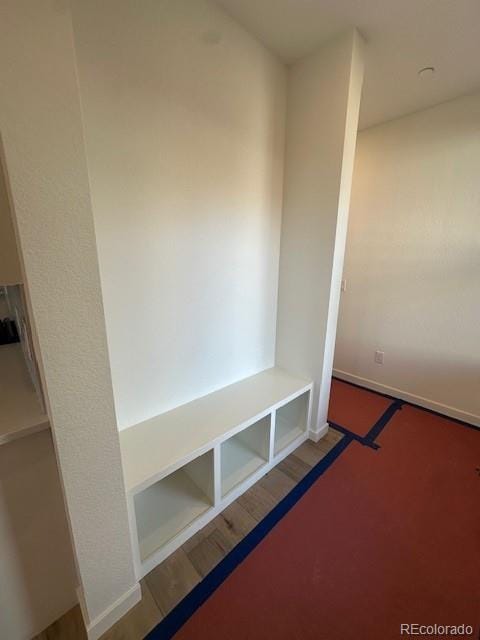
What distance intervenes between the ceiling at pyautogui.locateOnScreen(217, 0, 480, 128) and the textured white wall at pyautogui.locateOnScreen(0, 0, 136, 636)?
48.0 inches

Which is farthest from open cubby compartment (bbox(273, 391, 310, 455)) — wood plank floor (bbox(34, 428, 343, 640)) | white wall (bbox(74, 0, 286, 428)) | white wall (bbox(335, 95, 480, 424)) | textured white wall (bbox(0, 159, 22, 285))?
textured white wall (bbox(0, 159, 22, 285))

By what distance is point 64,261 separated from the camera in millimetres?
682

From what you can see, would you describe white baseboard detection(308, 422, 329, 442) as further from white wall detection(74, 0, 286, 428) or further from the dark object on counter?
the dark object on counter

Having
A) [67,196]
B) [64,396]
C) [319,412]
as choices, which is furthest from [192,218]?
[319,412]

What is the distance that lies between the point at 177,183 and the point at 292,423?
181 cm

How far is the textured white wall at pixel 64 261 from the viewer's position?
57cm

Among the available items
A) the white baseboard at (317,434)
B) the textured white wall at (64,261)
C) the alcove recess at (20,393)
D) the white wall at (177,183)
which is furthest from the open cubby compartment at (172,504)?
the white baseboard at (317,434)

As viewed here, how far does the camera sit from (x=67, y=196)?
656mm

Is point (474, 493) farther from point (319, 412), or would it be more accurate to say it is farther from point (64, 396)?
Answer: point (64, 396)

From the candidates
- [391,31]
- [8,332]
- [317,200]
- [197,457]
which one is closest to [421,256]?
[317,200]

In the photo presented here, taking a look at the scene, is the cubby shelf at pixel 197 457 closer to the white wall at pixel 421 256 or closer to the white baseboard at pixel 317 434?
the white baseboard at pixel 317 434

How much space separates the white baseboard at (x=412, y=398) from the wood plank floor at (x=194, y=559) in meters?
1.29

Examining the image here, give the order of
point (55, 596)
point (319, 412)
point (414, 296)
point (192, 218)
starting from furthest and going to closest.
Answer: point (414, 296), point (319, 412), point (192, 218), point (55, 596)

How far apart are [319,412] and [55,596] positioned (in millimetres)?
1623
